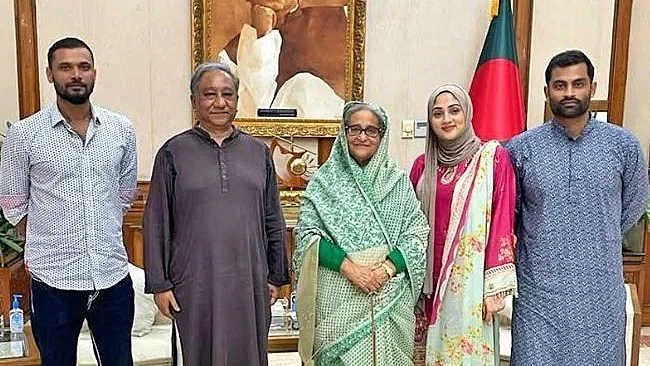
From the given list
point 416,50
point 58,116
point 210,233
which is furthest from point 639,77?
point 58,116

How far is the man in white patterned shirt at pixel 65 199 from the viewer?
6.74 ft

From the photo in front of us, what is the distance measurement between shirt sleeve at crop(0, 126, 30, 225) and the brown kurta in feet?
1.36

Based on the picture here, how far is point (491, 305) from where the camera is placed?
6.91ft

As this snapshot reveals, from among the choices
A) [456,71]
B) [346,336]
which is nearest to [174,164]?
[346,336]

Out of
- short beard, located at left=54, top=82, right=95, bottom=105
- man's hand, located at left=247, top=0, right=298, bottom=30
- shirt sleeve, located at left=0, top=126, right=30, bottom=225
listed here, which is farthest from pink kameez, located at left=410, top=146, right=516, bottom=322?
man's hand, located at left=247, top=0, right=298, bottom=30

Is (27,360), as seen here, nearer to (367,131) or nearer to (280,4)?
(367,131)

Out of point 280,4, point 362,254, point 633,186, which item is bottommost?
point 362,254

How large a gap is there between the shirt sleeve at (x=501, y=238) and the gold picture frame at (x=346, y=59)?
2.06 metres

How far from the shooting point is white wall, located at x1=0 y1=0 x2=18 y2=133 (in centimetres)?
379

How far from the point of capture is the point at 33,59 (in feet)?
12.6

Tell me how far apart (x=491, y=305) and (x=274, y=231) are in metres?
0.74

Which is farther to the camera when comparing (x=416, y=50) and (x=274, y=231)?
(x=416, y=50)

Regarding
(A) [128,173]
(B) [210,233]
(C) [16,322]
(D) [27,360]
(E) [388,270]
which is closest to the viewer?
(B) [210,233]

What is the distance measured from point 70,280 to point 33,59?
2245mm
